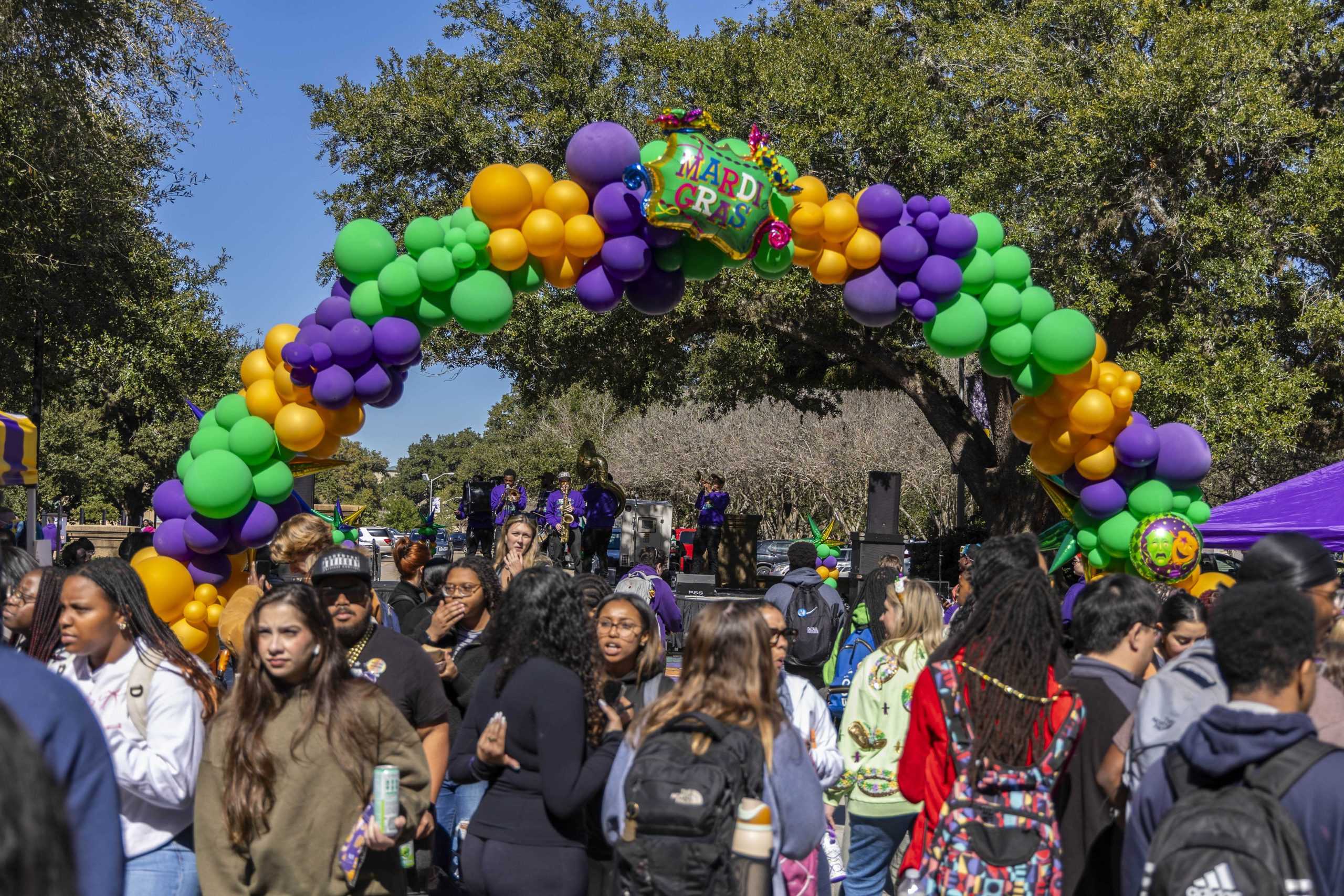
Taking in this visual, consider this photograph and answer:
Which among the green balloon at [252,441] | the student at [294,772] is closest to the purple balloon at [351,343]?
the green balloon at [252,441]

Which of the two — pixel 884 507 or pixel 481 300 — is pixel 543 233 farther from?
pixel 884 507

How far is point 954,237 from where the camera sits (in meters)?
7.62

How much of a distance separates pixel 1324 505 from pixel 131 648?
1053 centimetres

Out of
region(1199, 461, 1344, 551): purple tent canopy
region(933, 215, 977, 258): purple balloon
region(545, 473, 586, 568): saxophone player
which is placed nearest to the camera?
region(933, 215, 977, 258): purple balloon

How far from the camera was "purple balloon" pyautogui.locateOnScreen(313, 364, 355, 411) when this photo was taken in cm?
720

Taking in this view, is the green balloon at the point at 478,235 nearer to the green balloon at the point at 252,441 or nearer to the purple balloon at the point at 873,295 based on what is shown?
the green balloon at the point at 252,441

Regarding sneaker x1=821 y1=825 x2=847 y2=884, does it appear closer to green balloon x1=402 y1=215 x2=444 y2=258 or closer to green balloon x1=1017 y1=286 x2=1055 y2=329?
green balloon x1=1017 y1=286 x2=1055 y2=329

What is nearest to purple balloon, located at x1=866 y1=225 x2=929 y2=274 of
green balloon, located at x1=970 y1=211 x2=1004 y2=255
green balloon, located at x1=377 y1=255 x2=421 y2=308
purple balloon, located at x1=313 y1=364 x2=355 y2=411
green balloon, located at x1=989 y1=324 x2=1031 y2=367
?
green balloon, located at x1=970 y1=211 x2=1004 y2=255

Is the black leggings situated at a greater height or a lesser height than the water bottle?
lesser

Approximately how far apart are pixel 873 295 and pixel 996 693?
4921 mm

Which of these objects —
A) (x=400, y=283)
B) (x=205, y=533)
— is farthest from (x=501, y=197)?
(x=205, y=533)

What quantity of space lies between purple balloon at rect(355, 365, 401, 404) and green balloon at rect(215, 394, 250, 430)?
2.44 ft

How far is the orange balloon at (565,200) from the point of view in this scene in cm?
726

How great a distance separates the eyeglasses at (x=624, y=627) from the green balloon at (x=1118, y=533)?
4.79 meters
